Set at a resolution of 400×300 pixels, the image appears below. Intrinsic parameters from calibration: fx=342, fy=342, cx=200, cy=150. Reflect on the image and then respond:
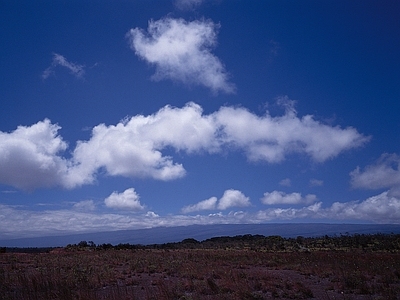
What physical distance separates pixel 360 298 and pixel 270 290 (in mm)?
3327

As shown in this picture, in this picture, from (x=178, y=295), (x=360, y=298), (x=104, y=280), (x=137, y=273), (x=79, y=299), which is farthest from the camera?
(x=137, y=273)

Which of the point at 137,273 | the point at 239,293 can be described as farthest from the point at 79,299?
the point at 137,273

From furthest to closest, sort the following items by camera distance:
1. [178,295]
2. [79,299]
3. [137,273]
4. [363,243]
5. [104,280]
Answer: [363,243], [137,273], [104,280], [178,295], [79,299]

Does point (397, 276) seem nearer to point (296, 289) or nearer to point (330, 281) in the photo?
point (330, 281)

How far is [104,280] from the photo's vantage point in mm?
15953

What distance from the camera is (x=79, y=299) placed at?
8883 mm

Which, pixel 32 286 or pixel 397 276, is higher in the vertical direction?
pixel 32 286

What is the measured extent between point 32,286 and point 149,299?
3.90 meters

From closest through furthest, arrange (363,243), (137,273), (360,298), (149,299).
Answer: (149,299) → (360,298) → (137,273) → (363,243)

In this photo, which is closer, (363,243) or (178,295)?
(178,295)

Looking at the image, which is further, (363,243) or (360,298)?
(363,243)

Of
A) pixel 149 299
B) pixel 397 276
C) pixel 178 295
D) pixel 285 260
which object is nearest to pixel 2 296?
pixel 149 299

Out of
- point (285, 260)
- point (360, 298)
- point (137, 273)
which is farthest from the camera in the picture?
point (285, 260)

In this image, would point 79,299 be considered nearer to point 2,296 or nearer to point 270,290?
point 2,296
